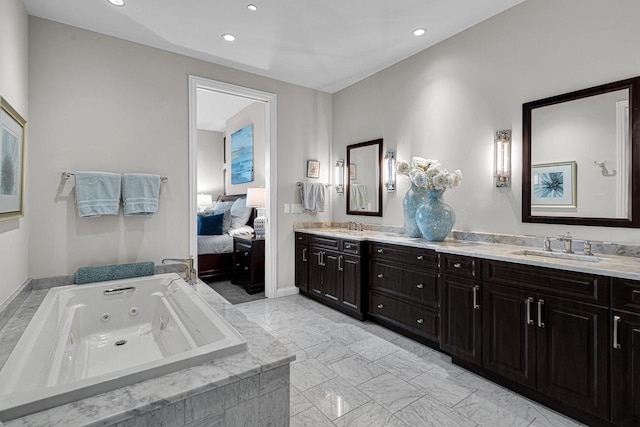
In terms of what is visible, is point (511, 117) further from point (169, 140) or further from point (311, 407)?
point (169, 140)

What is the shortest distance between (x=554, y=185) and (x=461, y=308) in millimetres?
1159

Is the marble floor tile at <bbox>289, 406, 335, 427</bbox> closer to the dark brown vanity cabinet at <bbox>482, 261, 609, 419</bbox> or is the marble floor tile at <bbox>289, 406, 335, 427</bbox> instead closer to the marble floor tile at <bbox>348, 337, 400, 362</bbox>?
the marble floor tile at <bbox>348, 337, 400, 362</bbox>

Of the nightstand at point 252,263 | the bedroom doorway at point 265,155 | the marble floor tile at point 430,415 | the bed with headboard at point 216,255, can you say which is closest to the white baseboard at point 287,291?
the bedroom doorway at point 265,155

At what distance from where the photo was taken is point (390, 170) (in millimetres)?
3693

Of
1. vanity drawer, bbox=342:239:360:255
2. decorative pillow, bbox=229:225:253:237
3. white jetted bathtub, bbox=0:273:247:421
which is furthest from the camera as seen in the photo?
decorative pillow, bbox=229:225:253:237

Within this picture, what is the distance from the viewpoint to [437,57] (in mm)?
3174

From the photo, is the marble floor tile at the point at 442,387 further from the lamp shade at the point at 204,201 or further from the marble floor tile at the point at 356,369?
the lamp shade at the point at 204,201

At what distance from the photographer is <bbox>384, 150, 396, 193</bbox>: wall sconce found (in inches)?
144

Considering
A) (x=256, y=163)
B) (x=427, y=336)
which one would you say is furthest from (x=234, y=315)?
(x=256, y=163)

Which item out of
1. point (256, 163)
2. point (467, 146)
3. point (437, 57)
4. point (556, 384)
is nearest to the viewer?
point (556, 384)

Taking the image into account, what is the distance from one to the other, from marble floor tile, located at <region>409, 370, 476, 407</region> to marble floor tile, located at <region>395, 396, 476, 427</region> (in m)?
0.08

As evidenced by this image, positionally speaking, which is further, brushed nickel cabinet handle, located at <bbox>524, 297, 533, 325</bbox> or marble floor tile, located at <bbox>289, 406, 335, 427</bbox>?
brushed nickel cabinet handle, located at <bbox>524, 297, 533, 325</bbox>

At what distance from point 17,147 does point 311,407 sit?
2598 millimetres

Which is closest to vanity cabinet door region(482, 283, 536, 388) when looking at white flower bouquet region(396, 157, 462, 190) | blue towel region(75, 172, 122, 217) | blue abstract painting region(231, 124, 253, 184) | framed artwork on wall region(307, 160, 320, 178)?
white flower bouquet region(396, 157, 462, 190)
